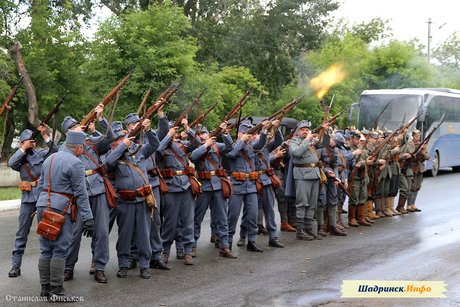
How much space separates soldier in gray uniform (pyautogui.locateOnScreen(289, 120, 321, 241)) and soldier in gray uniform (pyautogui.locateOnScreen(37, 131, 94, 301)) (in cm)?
457

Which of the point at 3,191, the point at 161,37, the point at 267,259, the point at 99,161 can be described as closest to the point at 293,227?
the point at 267,259

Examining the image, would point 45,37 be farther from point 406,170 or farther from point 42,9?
point 406,170

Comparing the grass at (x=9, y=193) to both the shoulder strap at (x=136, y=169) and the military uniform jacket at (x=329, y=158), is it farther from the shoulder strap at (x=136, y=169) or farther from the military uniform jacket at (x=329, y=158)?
the shoulder strap at (x=136, y=169)

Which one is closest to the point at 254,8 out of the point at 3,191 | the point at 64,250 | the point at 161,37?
the point at 161,37

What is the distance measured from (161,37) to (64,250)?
15570mm

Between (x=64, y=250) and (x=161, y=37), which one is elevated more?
(x=161, y=37)

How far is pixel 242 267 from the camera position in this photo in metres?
9.16

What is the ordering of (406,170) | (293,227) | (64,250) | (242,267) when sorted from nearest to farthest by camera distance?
(64,250) → (242,267) → (293,227) → (406,170)

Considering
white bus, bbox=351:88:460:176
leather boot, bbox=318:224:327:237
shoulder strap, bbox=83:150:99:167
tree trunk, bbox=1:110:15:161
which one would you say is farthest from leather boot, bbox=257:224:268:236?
tree trunk, bbox=1:110:15:161

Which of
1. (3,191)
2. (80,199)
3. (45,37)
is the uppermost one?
(45,37)

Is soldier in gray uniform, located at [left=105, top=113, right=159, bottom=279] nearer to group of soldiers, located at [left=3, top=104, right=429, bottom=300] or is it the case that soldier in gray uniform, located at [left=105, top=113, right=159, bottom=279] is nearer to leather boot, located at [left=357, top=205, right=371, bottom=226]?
group of soldiers, located at [left=3, top=104, right=429, bottom=300]

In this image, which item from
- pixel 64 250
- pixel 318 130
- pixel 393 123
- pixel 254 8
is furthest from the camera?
pixel 254 8

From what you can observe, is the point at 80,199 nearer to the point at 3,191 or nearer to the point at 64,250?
the point at 64,250

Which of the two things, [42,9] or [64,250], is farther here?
[42,9]
